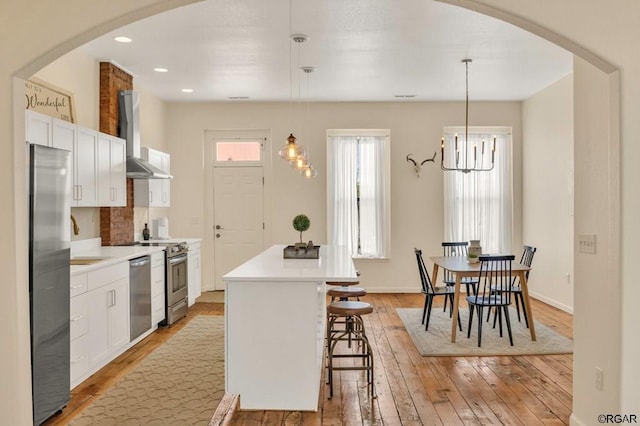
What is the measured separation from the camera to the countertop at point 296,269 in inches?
128

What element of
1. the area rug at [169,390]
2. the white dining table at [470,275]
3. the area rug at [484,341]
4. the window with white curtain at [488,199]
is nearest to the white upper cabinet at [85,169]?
the area rug at [169,390]

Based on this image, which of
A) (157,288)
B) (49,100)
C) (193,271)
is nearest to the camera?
(49,100)

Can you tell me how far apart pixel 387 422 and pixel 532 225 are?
527cm

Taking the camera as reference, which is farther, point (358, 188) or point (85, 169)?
point (358, 188)

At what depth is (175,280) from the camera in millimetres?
5910

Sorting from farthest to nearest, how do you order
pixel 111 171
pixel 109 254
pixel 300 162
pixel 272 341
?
pixel 111 171, pixel 300 162, pixel 109 254, pixel 272 341

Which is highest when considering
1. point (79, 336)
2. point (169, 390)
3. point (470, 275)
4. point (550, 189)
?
point (550, 189)

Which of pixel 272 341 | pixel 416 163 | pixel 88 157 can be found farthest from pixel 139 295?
pixel 416 163

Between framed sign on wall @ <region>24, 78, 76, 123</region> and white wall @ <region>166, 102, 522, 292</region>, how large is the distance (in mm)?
2924

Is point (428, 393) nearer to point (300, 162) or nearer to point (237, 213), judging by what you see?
point (300, 162)

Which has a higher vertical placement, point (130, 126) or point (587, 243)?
point (130, 126)

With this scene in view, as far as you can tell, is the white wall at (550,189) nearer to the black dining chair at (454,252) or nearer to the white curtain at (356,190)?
the black dining chair at (454,252)

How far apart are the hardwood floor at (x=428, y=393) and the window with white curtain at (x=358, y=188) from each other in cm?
294

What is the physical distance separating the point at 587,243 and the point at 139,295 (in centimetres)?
399
